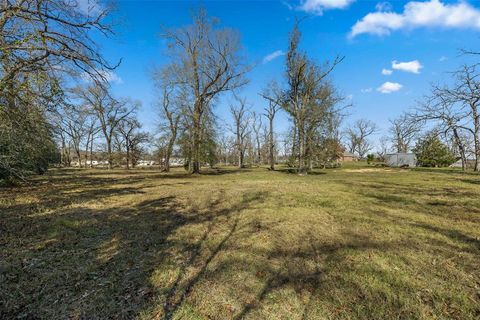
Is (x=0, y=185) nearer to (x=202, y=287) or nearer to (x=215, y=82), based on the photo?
(x=202, y=287)

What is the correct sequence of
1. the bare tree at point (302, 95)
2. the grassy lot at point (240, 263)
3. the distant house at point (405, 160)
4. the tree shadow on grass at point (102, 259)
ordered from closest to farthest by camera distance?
the grassy lot at point (240, 263), the tree shadow on grass at point (102, 259), the bare tree at point (302, 95), the distant house at point (405, 160)

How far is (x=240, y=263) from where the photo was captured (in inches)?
171

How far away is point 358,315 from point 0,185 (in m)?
14.4

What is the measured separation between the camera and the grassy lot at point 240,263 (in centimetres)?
321

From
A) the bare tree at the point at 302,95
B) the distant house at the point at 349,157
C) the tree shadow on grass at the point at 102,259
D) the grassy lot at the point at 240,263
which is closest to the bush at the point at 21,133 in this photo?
the grassy lot at the point at 240,263

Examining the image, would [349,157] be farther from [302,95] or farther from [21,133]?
[21,133]

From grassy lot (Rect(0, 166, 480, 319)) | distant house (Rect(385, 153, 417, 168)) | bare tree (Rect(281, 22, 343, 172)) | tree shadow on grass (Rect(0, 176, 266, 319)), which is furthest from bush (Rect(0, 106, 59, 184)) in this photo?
distant house (Rect(385, 153, 417, 168))

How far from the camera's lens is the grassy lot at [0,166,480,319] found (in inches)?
127

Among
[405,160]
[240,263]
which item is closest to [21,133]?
[240,263]

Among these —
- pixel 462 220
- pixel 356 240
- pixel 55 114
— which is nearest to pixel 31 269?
pixel 356 240

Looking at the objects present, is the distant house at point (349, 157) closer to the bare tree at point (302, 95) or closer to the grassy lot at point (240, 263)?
the bare tree at point (302, 95)

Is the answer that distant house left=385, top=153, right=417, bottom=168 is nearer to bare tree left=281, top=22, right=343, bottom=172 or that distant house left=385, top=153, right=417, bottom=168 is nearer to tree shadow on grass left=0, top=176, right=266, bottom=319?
bare tree left=281, top=22, right=343, bottom=172

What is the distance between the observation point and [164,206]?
8.48m

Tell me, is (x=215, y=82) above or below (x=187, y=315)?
above
